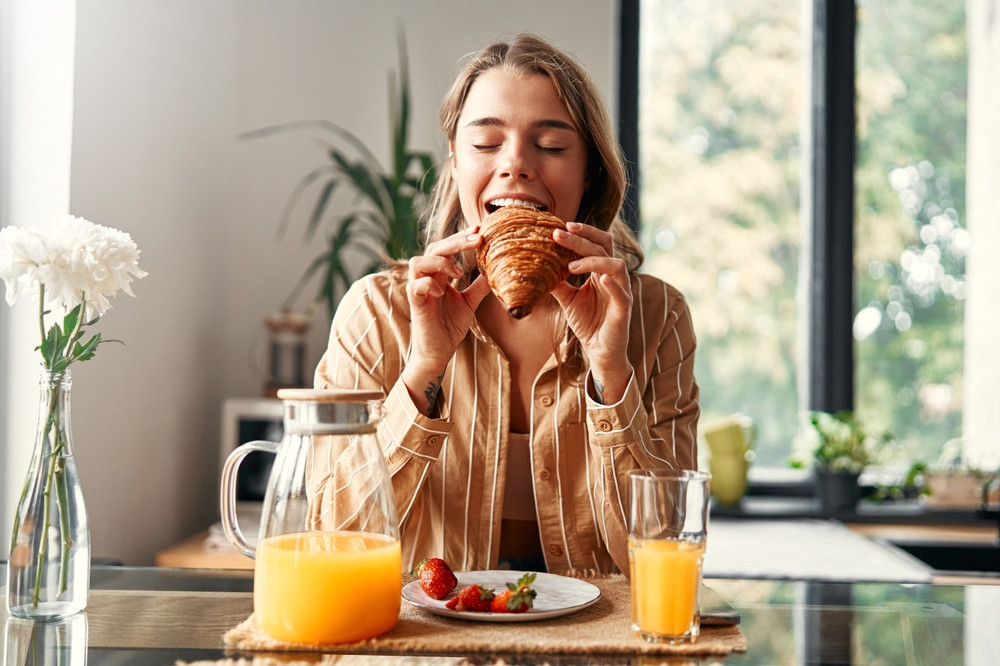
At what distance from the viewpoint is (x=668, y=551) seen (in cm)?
75

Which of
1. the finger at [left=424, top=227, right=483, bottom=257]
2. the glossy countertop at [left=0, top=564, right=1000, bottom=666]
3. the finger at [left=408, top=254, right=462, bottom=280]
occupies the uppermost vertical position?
the finger at [left=424, top=227, right=483, bottom=257]

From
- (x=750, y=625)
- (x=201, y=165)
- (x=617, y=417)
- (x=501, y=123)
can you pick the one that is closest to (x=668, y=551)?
(x=750, y=625)

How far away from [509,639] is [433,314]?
0.49 meters

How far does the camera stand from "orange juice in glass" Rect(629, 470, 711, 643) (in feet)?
2.47

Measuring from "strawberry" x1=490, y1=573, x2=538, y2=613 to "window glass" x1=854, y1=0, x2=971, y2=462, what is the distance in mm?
2320

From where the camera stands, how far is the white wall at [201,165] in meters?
1.87

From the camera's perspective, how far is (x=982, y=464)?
2.71 metres

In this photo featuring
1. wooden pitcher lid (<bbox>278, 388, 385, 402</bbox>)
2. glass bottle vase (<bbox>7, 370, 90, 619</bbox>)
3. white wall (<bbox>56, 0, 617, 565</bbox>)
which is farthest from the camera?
white wall (<bbox>56, 0, 617, 565</bbox>)

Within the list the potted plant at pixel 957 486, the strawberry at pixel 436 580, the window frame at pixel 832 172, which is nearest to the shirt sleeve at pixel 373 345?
the strawberry at pixel 436 580

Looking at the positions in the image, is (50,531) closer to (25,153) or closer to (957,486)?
(25,153)

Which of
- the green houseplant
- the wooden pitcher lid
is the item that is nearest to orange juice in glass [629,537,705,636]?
the wooden pitcher lid

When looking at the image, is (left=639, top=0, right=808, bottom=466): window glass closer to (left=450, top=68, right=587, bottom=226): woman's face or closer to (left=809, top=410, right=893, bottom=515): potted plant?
(left=809, top=410, right=893, bottom=515): potted plant

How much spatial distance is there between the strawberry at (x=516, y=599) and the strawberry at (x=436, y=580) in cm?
5

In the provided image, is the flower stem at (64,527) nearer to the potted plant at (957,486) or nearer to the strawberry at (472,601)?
the strawberry at (472,601)
